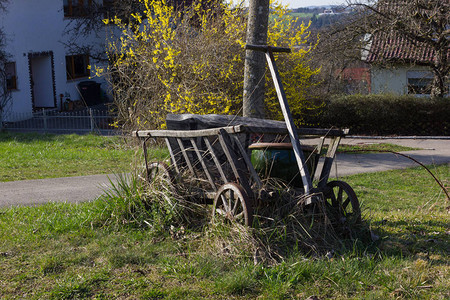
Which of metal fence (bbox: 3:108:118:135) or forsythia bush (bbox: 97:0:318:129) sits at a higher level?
forsythia bush (bbox: 97:0:318:129)

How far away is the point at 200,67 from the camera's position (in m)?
11.8

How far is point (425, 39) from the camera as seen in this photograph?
16.5 m

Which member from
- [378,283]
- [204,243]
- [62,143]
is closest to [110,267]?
[204,243]

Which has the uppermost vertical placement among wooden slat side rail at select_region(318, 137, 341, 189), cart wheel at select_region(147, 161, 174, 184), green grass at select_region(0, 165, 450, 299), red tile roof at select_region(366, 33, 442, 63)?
red tile roof at select_region(366, 33, 442, 63)

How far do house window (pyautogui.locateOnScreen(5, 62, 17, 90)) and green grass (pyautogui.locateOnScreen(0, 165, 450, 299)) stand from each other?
1574 cm

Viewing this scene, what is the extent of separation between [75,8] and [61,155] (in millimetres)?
14771

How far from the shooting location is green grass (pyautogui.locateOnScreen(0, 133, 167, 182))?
10047 mm

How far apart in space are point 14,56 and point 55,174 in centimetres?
1230

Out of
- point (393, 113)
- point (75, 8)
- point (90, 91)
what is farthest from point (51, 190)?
point (75, 8)

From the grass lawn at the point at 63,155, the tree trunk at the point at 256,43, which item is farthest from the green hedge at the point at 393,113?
the tree trunk at the point at 256,43

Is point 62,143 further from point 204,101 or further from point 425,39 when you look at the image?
point 425,39

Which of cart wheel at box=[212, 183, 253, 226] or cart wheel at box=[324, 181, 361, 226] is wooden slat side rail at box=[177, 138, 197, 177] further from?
cart wheel at box=[324, 181, 361, 226]

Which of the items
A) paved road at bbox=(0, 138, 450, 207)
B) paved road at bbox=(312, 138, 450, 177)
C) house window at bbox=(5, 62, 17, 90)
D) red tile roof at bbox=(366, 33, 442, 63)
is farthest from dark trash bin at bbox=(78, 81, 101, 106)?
paved road at bbox=(0, 138, 450, 207)

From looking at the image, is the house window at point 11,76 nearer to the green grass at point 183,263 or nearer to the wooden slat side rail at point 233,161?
the green grass at point 183,263
